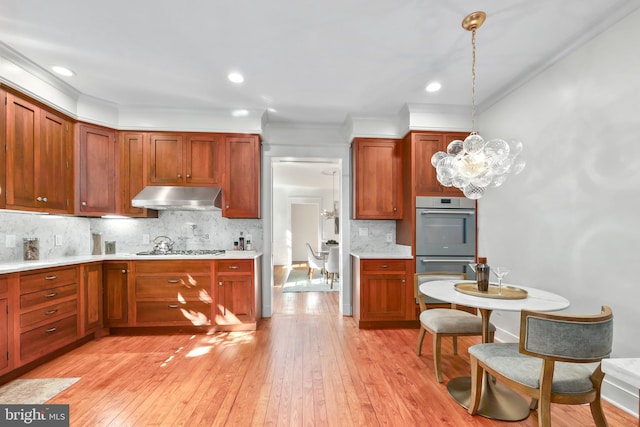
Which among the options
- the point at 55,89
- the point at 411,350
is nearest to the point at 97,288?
the point at 55,89

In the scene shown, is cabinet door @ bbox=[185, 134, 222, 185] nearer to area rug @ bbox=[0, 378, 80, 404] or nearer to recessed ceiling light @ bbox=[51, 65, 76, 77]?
recessed ceiling light @ bbox=[51, 65, 76, 77]

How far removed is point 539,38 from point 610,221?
1.49 meters

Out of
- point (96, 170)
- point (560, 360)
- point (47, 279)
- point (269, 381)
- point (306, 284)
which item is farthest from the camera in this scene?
point (306, 284)

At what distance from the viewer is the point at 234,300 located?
3461mm

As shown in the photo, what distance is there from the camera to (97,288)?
326 cm

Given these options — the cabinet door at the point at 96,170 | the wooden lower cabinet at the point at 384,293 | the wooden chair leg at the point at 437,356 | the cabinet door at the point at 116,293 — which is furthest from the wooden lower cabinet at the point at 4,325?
the wooden chair leg at the point at 437,356

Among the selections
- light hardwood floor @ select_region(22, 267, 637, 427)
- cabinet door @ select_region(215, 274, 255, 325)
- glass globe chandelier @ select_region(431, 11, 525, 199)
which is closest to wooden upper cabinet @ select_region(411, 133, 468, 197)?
glass globe chandelier @ select_region(431, 11, 525, 199)

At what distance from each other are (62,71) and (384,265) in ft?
12.8

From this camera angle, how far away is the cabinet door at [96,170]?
3352 mm

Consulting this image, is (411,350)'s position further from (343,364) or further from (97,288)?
(97,288)

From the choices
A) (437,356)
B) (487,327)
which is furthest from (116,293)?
(487,327)

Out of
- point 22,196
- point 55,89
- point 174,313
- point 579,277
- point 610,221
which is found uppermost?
point 55,89

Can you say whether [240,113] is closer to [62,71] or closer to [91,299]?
[62,71]

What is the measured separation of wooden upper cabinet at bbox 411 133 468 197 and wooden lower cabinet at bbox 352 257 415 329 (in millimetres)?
924
